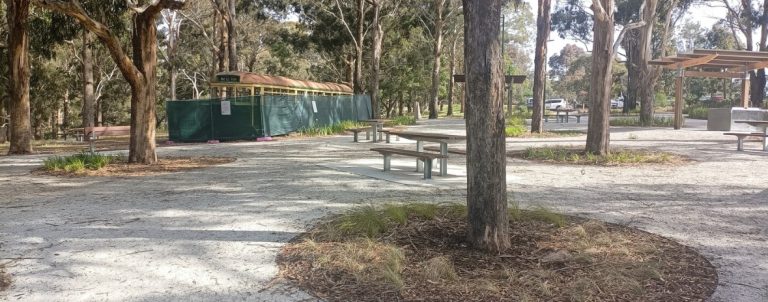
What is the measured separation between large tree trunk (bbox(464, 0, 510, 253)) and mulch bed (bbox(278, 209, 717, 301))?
315 mm

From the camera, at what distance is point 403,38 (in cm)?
4106

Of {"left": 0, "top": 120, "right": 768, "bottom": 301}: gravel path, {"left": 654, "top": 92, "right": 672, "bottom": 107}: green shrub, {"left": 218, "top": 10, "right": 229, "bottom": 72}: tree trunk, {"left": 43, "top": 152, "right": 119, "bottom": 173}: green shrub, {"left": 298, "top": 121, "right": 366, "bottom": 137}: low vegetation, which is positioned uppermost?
{"left": 218, "top": 10, "right": 229, "bottom": 72}: tree trunk

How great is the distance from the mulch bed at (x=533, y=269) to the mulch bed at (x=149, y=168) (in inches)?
265

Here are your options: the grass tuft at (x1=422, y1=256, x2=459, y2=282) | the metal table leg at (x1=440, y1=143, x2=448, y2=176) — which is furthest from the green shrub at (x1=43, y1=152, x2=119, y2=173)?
the grass tuft at (x1=422, y1=256, x2=459, y2=282)

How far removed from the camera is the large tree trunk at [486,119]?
439 cm

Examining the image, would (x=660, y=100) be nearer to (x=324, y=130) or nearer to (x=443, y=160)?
(x=324, y=130)

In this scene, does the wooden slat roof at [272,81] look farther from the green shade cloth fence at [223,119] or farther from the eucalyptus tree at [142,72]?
the eucalyptus tree at [142,72]

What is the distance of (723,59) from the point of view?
19.0 m

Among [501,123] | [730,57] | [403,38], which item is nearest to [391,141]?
[730,57]

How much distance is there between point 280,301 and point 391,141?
1399 centimetres

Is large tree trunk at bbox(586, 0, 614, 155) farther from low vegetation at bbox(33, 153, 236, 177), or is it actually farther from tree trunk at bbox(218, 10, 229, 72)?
tree trunk at bbox(218, 10, 229, 72)

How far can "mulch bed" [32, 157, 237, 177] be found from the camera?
10477 mm

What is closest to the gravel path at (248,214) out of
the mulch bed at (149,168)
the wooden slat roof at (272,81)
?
the mulch bed at (149,168)

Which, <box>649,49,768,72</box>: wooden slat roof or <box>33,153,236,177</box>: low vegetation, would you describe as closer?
<box>33,153,236,177</box>: low vegetation
